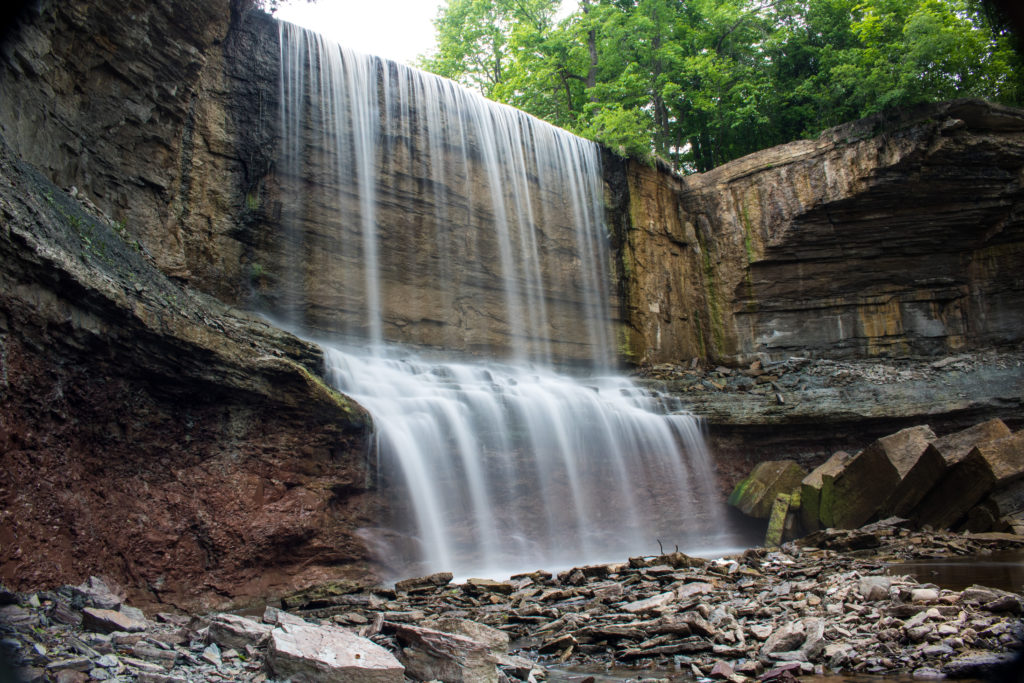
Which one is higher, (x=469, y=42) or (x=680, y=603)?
(x=469, y=42)

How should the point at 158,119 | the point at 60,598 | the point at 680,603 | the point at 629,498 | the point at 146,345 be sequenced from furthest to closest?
1. the point at 629,498
2. the point at 158,119
3. the point at 146,345
4. the point at 680,603
5. the point at 60,598

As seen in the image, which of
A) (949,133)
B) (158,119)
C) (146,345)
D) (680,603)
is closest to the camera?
(680,603)

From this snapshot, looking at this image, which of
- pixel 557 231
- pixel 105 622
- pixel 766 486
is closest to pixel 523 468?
pixel 766 486

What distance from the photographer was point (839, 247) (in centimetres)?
1797

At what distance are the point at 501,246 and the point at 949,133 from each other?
10866 millimetres

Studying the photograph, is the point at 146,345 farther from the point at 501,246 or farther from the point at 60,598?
the point at 501,246

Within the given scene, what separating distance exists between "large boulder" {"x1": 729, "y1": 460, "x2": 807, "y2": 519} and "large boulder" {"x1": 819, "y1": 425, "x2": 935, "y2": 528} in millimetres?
1613

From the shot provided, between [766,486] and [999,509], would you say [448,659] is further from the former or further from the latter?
[766,486]

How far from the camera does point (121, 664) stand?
13.0 feet

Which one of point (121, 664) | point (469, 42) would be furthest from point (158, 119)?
point (469, 42)

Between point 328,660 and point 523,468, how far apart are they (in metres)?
7.41

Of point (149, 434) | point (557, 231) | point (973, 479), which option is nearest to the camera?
point (149, 434)

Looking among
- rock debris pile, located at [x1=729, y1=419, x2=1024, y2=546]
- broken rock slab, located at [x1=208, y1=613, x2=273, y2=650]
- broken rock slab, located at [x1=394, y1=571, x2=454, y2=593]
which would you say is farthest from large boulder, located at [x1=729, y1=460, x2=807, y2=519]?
broken rock slab, located at [x1=208, y1=613, x2=273, y2=650]

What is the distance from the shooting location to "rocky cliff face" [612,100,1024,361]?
16656 millimetres
